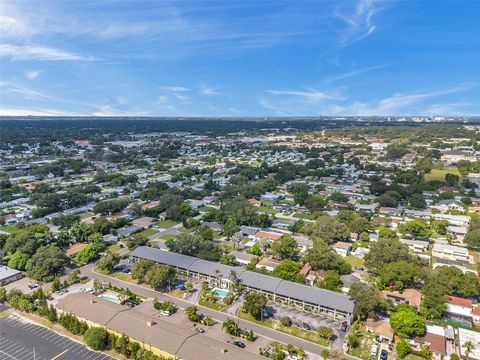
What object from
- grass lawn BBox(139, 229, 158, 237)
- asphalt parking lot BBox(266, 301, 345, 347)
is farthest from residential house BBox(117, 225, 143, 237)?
asphalt parking lot BBox(266, 301, 345, 347)

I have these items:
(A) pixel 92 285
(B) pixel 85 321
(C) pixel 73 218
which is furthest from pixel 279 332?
(C) pixel 73 218

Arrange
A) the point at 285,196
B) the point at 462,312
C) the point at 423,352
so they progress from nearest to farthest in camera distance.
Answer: the point at 423,352 < the point at 462,312 < the point at 285,196

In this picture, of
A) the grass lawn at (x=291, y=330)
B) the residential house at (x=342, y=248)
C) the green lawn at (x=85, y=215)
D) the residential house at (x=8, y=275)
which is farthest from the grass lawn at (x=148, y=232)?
the residential house at (x=342, y=248)

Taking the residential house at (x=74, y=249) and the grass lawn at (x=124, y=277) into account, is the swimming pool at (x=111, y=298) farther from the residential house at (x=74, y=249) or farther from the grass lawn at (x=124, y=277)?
the residential house at (x=74, y=249)

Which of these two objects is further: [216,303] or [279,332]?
[216,303]

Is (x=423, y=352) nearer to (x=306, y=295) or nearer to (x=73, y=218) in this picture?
(x=306, y=295)

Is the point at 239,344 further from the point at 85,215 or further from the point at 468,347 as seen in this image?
the point at 85,215

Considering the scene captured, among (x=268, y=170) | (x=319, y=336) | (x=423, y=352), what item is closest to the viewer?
(x=423, y=352)
